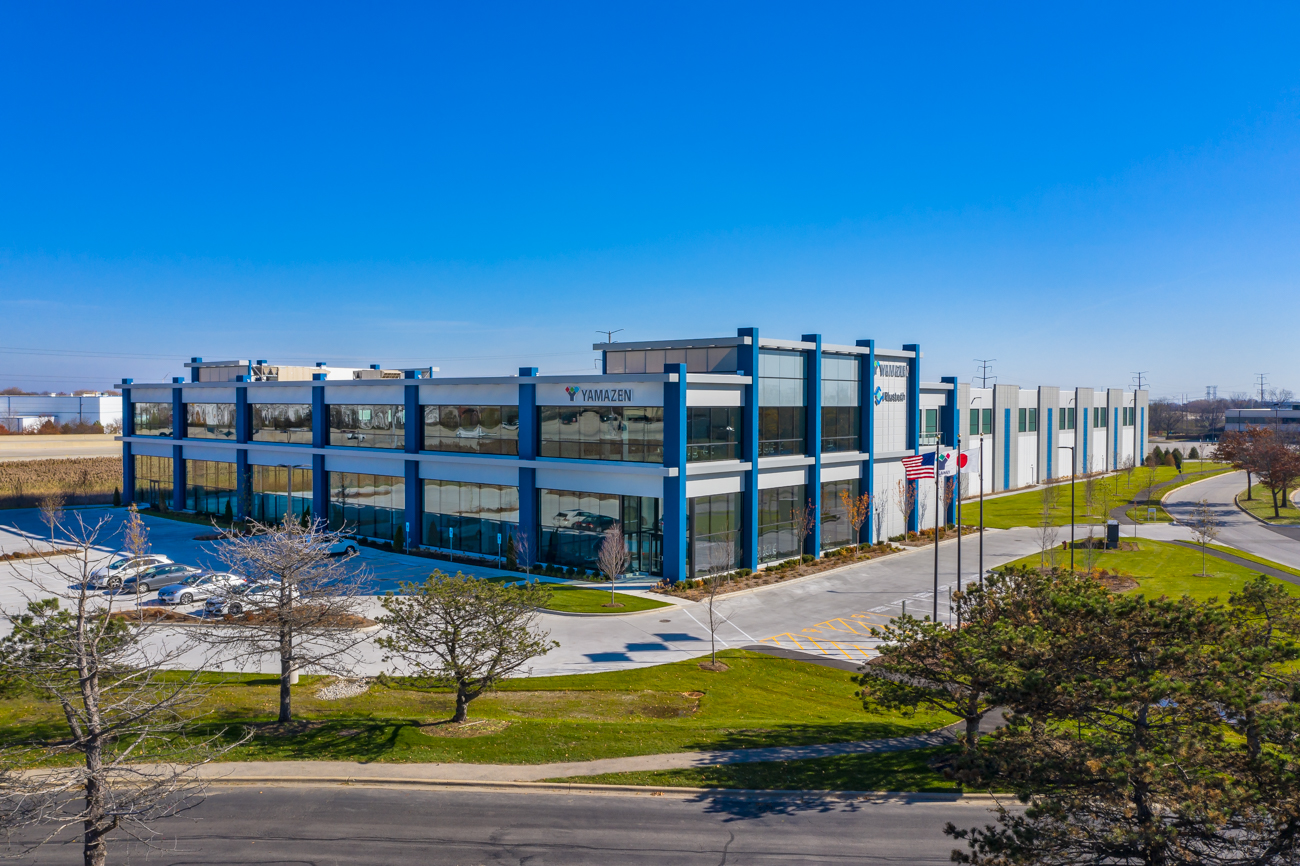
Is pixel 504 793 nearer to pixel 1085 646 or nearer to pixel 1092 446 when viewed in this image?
pixel 1085 646

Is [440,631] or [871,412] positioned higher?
[871,412]

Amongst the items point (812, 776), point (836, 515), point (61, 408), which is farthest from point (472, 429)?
point (61, 408)

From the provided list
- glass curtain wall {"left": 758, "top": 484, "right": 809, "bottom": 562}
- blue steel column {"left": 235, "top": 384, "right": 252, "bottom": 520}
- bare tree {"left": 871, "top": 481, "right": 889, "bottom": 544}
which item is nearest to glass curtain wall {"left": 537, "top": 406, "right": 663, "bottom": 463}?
glass curtain wall {"left": 758, "top": 484, "right": 809, "bottom": 562}

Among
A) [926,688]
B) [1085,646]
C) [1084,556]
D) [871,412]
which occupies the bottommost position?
[1084,556]

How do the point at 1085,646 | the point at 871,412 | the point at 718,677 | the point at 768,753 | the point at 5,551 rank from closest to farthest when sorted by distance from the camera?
the point at 1085,646
the point at 768,753
the point at 718,677
the point at 5,551
the point at 871,412

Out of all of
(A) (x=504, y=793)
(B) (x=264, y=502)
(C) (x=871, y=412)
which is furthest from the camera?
(B) (x=264, y=502)

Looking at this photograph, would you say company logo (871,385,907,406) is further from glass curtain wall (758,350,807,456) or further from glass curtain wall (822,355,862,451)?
glass curtain wall (758,350,807,456)

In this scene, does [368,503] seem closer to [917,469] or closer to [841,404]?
[841,404]

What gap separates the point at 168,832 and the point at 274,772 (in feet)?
9.25

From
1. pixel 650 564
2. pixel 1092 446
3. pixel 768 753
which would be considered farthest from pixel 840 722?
pixel 1092 446

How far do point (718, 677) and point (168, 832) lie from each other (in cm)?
1673

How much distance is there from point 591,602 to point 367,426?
23972 mm

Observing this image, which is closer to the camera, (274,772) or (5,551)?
(274,772)

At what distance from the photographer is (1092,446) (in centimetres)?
10912
